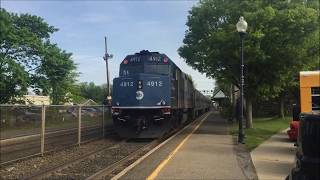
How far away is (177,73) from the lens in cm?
2827

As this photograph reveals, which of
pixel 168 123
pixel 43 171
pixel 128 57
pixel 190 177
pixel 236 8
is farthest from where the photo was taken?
pixel 236 8

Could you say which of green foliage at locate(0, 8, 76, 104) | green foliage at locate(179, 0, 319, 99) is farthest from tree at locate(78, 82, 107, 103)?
green foliage at locate(179, 0, 319, 99)

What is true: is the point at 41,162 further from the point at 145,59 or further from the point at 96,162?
the point at 145,59

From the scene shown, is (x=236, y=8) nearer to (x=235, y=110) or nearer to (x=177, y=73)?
(x=177, y=73)

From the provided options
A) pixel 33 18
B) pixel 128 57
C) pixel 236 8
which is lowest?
pixel 128 57

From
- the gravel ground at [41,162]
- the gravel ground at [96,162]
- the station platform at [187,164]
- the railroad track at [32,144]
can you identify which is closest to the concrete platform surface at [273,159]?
the station platform at [187,164]

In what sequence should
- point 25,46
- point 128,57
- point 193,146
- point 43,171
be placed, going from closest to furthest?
1. point 43,171
2. point 193,146
3. point 128,57
4. point 25,46

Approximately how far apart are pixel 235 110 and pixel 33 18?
22.8m

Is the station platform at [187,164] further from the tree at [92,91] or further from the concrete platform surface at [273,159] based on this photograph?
the tree at [92,91]

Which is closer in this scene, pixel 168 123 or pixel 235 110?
pixel 168 123

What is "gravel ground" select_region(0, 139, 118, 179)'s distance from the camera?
43.9 ft

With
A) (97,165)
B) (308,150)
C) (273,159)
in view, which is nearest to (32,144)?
(97,165)

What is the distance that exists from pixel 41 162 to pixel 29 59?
118ft

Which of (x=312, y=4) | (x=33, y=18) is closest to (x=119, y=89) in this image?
(x=312, y=4)
